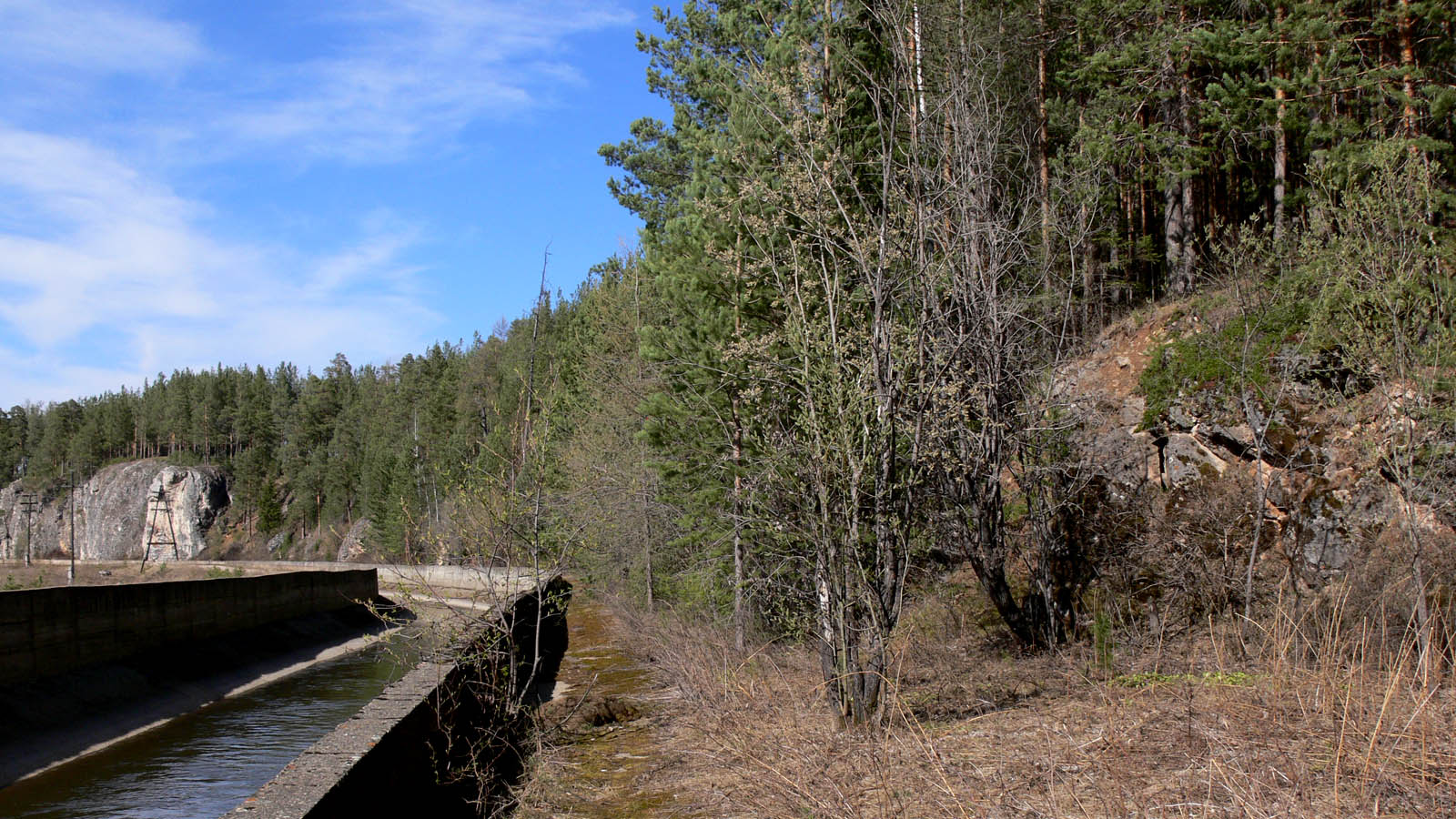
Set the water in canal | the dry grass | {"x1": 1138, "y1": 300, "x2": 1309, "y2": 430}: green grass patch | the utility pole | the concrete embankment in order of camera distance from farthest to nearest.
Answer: the utility pole → the concrete embankment → the water in canal → {"x1": 1138, "y1": 300, "x2": 1309, "y2": 430}: green grass patch → the dry grass

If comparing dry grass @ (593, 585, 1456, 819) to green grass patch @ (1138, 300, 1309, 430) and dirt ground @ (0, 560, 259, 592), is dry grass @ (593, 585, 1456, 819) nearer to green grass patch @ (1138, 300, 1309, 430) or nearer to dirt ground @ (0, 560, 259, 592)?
green grass patch @ (1138, 300, 1309, 430)

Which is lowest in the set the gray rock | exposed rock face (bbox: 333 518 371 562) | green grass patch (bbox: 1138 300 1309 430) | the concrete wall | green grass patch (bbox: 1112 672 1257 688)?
exposed rock face (bbox: 333 518 371 562)

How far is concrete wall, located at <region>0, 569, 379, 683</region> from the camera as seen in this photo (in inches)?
659

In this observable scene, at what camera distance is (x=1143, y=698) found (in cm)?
648

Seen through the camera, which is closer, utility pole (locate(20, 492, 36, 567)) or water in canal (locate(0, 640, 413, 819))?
water in canal (locate(0, 640, 413, 819))

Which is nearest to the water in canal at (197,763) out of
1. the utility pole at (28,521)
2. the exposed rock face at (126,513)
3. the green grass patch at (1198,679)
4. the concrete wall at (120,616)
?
the concrete wall at (120,616)

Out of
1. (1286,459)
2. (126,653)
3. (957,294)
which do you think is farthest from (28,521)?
(1286,459)

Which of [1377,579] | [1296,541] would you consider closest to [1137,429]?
[1296,541]

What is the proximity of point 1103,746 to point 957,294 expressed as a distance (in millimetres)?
5029

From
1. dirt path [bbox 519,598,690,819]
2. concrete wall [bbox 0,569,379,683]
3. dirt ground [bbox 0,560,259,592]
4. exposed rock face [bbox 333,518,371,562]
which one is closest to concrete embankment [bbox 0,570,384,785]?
concrete wall [bbox 0,569,379,683]

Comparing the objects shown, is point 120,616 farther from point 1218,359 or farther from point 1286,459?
point 1286,459

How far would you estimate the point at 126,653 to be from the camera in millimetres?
20000

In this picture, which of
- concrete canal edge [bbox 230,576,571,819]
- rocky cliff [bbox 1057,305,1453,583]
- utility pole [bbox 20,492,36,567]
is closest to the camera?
concrete canal edge [bbox 230,576,571,819]

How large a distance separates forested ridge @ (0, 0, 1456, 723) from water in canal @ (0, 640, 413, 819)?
415cm
